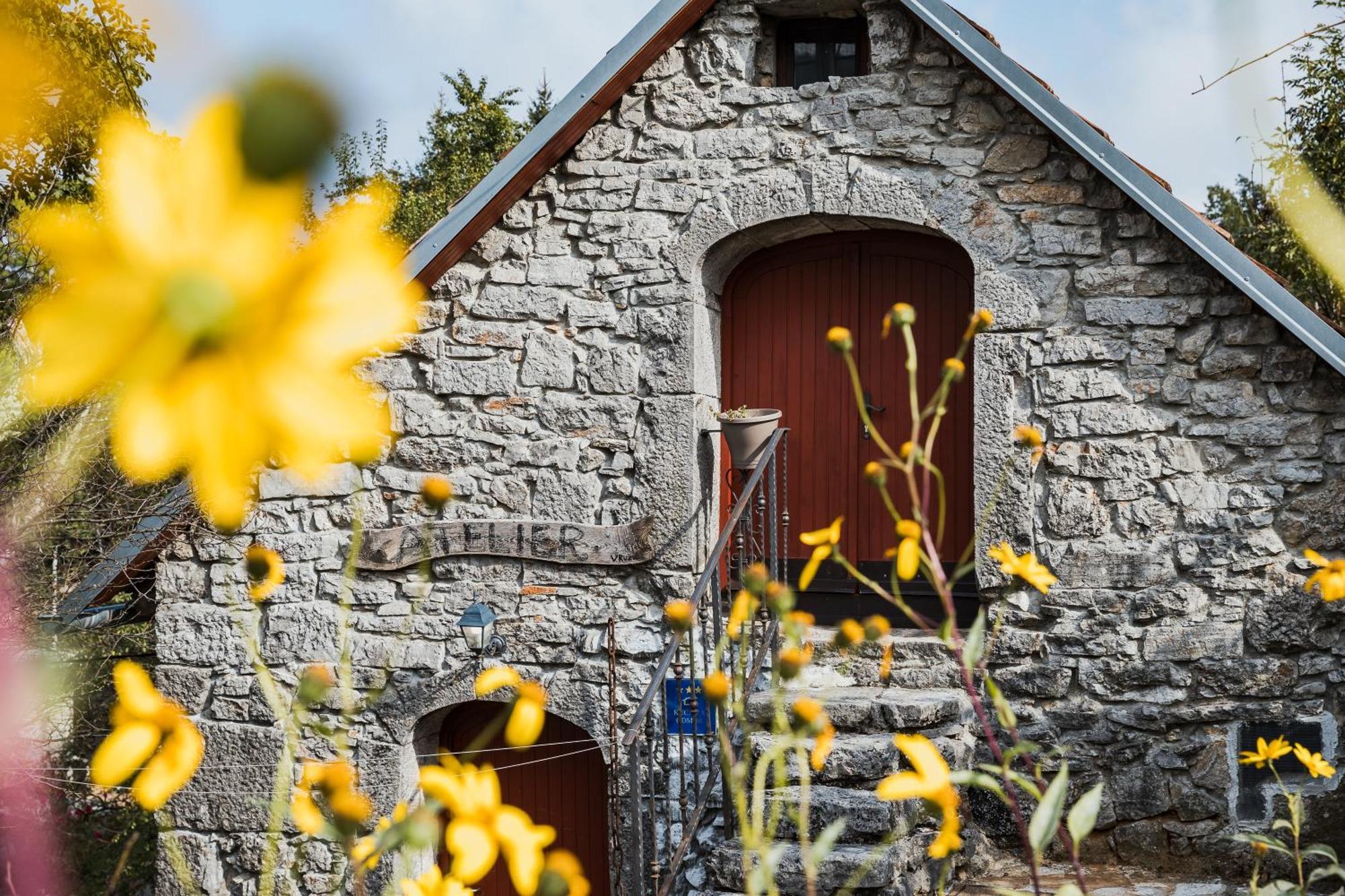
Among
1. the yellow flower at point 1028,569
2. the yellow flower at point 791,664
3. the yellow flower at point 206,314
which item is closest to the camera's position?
the yellow flower at point 206,314

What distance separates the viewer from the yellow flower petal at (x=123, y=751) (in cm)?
56

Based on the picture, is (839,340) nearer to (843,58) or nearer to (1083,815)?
(1083,815)

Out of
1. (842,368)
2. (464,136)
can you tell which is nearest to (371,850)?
(842,368)

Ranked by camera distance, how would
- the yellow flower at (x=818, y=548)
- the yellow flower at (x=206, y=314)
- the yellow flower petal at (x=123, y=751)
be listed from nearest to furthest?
the yellow flower at (x=206, y=314)
the yellow flower petal at (x=123, y=751)
the yellow flower at (x=818, y=548)

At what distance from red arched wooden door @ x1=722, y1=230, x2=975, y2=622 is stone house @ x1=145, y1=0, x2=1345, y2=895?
2cm

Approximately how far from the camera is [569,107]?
507 cm

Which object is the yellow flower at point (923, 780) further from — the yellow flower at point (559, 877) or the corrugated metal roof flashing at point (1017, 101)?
the corrugated metal roof flashing at point (1017, 101)

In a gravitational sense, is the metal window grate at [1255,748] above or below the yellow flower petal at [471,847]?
below

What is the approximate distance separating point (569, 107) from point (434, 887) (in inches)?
181

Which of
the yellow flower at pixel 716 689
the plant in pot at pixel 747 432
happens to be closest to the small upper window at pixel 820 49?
the plant in pot at pixel 747 432

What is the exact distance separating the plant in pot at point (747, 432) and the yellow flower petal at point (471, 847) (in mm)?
4528

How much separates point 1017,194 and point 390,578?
3363mm

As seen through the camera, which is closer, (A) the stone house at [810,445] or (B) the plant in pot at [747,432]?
(A) the stone house at [810,445]

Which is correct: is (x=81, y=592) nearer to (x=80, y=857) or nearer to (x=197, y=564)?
(x=197, y=564)
